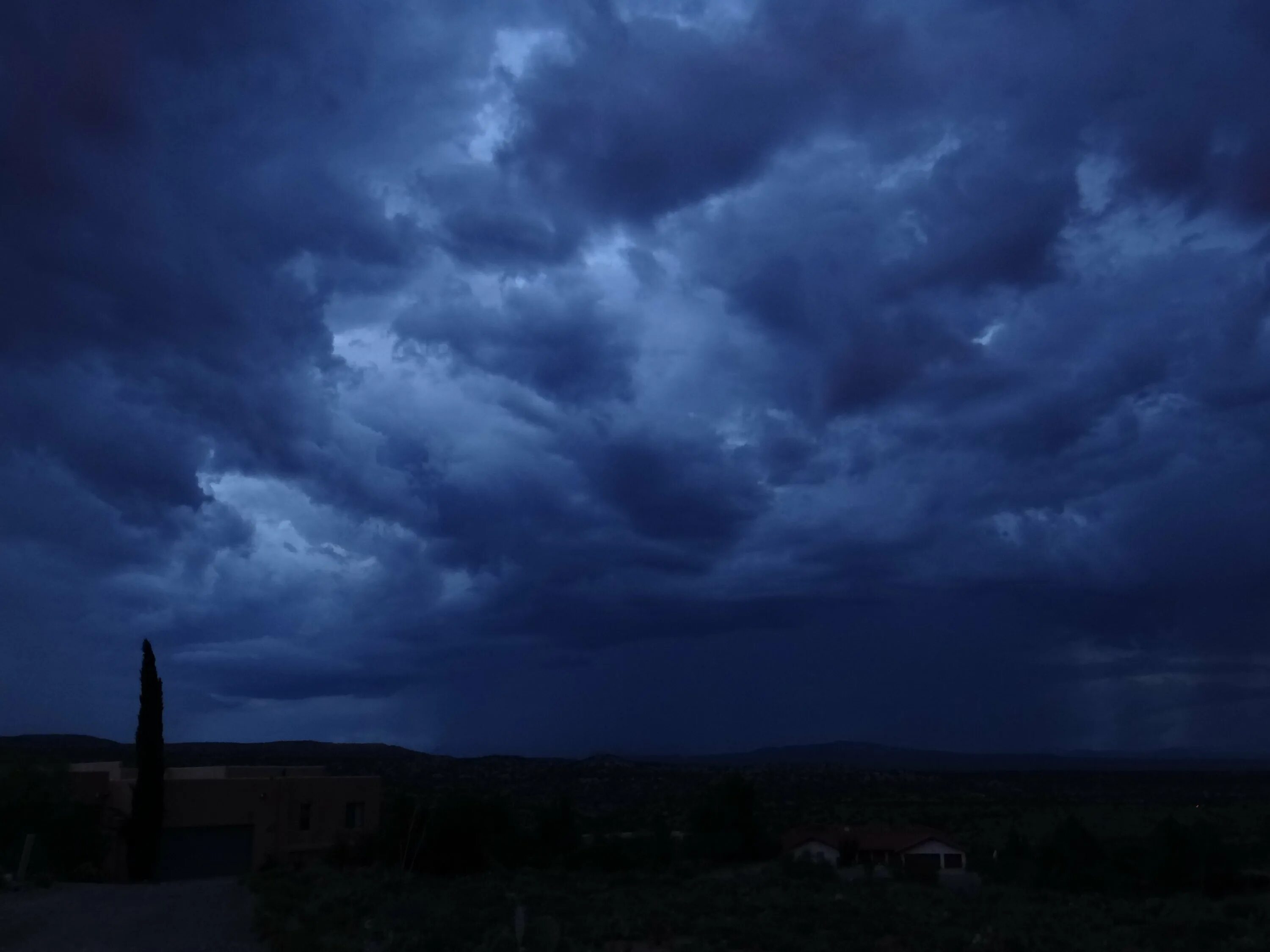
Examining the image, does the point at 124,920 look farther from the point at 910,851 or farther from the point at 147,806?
the point at 910,851

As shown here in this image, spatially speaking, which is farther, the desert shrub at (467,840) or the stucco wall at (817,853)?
the stucco wall at (817,853)

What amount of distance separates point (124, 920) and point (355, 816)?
86.7ft

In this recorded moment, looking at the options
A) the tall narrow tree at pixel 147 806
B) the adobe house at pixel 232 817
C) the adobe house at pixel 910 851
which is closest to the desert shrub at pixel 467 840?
the adobe house at pixel 232 817

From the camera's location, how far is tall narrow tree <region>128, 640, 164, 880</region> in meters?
46.5

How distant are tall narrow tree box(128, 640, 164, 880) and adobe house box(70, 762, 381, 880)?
60 centimetres

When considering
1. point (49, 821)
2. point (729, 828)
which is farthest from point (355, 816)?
point (729, 828)

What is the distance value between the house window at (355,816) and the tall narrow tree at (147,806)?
8.96m

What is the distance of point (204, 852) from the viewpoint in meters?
48.9

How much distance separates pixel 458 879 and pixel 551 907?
12.9m

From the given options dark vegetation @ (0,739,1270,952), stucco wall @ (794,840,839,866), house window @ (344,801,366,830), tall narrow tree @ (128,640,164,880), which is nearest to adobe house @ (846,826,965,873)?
stucco wall @ (794,840,839,866)

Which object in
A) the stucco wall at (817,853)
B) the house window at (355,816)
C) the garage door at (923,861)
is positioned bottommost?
the garage door at (923,861)

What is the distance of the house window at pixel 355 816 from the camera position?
5431 cm

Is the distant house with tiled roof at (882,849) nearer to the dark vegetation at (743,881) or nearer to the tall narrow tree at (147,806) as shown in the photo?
the dark vegetation at (743,881)

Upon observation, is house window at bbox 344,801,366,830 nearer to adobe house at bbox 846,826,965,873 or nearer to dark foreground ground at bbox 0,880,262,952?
dark foreground ground at bbox 0,880,262,952
